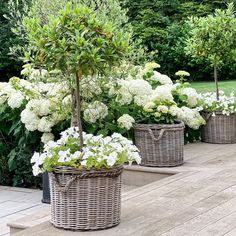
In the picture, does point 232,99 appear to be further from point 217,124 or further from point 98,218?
point 98,218

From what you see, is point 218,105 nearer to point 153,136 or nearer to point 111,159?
point 153,136

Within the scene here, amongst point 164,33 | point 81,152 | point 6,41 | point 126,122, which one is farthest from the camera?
point 164,33

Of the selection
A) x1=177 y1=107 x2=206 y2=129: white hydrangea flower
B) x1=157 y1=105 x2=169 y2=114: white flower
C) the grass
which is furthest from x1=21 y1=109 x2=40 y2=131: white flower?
the grass

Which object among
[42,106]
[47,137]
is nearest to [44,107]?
[42,106]

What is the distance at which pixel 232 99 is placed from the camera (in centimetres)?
606

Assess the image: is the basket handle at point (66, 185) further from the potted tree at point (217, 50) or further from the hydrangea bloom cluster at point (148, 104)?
the potted tree at point (217, 50)

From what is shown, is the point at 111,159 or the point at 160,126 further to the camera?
the point at 160,126

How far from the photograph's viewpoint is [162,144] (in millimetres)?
4801

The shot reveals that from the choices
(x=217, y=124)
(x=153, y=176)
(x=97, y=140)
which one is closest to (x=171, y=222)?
(x=97, y=140)

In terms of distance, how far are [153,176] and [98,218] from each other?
1.73 m

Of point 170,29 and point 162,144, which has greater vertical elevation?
point 170,29

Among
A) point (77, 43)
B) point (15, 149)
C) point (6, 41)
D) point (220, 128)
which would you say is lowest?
point (15, 149)

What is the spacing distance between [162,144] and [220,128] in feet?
4.42

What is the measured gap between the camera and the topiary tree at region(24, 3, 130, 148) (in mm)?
2836
